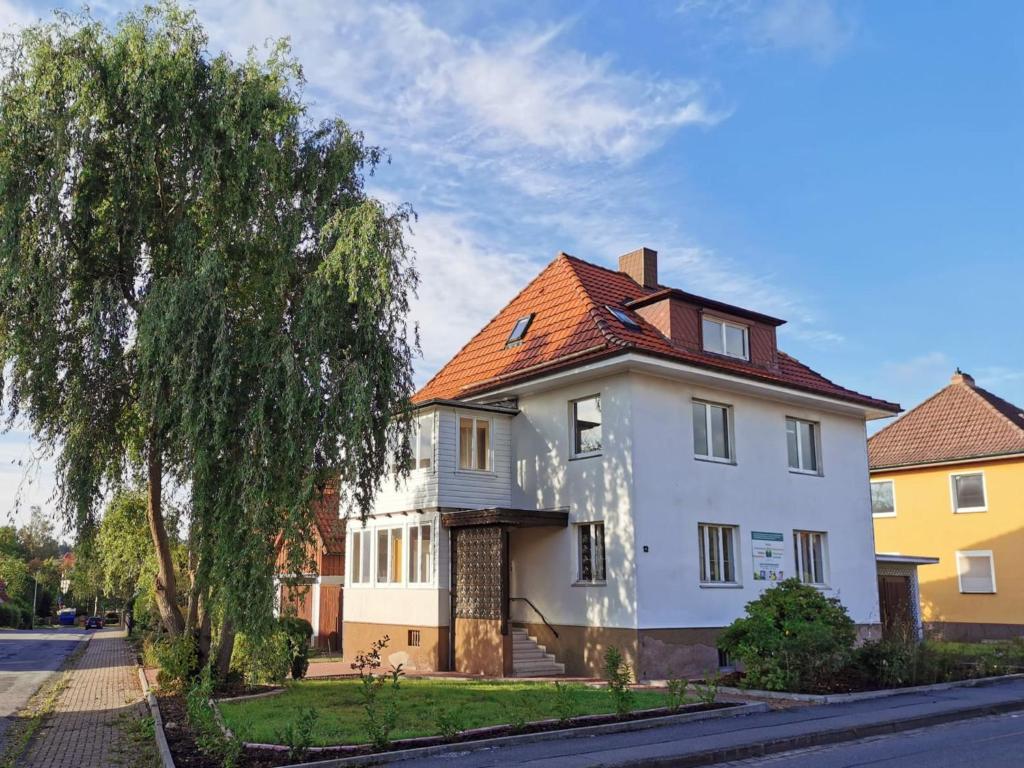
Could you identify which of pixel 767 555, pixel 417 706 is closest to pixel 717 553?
pixel 767 555

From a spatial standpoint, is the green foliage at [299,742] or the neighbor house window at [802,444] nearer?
the green foliage at [299,742]

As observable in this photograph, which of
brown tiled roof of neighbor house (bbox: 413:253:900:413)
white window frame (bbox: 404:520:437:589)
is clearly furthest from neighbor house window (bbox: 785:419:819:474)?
white window frame (bbox: 404:520:437:589)

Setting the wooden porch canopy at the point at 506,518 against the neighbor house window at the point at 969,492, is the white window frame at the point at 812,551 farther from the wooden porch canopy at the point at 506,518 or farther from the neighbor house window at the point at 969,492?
the neighbor house window at the point at 969,492

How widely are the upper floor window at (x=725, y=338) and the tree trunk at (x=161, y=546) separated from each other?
11.9 m

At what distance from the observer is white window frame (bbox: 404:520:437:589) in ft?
63.6

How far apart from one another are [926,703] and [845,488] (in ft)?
29.7

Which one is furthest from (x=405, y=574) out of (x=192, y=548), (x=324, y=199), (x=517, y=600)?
(x=324, y=199)

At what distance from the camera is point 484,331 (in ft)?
79.8

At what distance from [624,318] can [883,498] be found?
1835 centimetres

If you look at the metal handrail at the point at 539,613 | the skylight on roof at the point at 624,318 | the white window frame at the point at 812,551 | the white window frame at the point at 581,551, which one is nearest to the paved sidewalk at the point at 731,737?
the white window frame at the point at 581,551

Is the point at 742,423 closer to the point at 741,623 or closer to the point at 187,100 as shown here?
the point at 741,623

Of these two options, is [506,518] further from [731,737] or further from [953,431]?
[953,431]

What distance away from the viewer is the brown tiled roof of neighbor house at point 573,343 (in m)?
18.5

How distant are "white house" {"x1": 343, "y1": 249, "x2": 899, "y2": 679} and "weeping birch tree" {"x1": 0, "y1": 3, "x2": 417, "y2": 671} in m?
3.89
